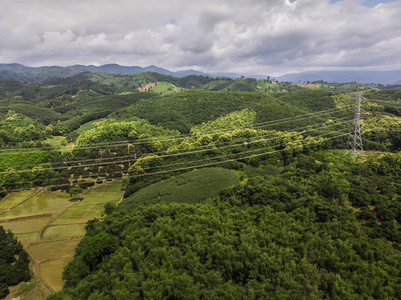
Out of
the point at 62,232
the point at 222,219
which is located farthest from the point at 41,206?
the point at 222,219

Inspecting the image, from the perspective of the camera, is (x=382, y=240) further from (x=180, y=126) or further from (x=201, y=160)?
(x=180, y=126)

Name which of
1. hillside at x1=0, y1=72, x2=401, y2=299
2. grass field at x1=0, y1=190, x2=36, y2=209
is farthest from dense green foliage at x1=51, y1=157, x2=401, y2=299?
grass field at x1=0, y1=190, x2=36, y2=209

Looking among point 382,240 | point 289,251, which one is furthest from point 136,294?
point 382,240

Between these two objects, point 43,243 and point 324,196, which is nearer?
point 324,196

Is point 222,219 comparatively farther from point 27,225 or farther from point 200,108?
point 200,108

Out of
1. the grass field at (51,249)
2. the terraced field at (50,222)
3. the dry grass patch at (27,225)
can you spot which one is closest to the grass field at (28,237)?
the terraced field at (50,222)

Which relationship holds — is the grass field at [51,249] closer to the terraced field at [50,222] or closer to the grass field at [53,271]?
the terraced field at [50,222]
